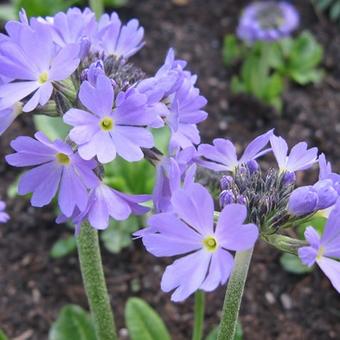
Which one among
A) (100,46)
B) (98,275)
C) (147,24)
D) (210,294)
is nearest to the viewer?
(100,46)

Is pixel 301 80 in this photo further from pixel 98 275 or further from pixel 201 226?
pixel 201 226

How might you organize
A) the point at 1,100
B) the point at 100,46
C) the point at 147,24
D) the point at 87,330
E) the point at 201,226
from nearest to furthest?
1. the point at 201,226
2. the point at 1,100
3. the point at 100,46
4. the point at 87,330
5. the point at 147,24

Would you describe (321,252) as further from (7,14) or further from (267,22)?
(7,14)

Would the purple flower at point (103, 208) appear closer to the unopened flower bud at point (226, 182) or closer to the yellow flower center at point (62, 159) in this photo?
the yellow flower center at point (62, 159)

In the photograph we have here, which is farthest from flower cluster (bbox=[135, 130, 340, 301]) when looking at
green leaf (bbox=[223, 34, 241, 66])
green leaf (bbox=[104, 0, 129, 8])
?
green leaf (bbox=[104, 0, 129, 8])

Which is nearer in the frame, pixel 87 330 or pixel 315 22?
pixel 87 330

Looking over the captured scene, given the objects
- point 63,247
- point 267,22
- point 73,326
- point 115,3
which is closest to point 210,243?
point 73,326

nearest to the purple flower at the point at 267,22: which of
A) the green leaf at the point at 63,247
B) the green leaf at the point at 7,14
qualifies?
the green leaf at the point at 7,14

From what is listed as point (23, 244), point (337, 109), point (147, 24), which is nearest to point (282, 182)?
point (23, 244)
